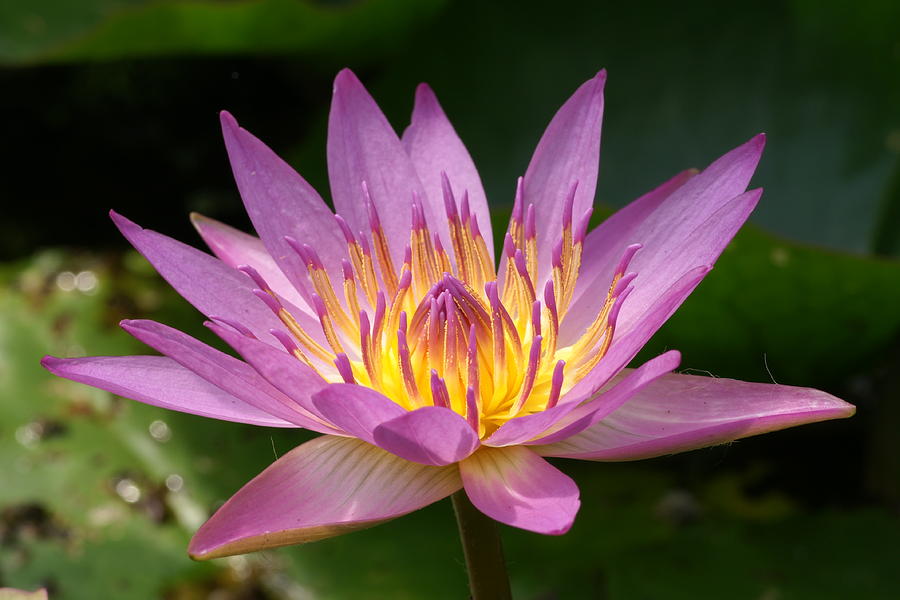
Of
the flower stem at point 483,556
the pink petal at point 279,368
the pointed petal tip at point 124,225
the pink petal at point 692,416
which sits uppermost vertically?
the pointed petal tip at point 124,225

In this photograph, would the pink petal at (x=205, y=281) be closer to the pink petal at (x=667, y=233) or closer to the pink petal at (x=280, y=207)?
the pink petal at (x=280, y=207)

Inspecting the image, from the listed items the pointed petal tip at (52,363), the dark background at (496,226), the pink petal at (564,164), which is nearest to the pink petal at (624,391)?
the pink petal at (564,164)

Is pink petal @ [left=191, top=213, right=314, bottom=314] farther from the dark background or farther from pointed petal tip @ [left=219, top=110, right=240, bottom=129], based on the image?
the dark background

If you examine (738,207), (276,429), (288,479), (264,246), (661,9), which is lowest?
(276,429)

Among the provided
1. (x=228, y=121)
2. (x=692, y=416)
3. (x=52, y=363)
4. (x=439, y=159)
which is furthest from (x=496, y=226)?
(x=52, y=363)

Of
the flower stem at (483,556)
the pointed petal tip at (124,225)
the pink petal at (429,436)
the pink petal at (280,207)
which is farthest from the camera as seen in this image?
the pink petal at (280,207)

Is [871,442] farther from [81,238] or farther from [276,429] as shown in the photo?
[81,238]

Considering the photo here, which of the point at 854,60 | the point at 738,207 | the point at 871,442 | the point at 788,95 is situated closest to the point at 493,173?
the point at 788,95
